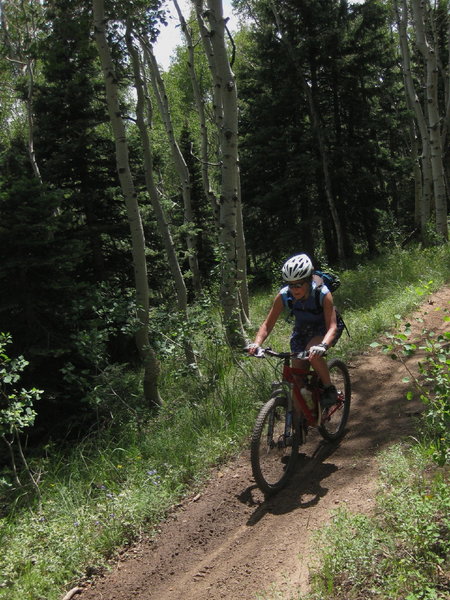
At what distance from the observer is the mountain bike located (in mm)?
4320

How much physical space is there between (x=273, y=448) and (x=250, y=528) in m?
0.72

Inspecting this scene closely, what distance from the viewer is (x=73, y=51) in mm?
10992

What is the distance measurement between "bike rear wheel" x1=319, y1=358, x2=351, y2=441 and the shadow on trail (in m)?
0.20

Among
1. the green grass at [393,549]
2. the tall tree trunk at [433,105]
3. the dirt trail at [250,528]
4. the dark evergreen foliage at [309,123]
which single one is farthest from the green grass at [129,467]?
the dark evergreen foliage at [309,123]

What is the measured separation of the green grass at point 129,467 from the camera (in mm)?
4152

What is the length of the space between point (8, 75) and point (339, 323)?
20.7m

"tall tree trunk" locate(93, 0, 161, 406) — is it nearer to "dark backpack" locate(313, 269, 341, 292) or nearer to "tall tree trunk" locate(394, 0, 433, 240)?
"dark backpack" locate(313, 269, 341, 292)

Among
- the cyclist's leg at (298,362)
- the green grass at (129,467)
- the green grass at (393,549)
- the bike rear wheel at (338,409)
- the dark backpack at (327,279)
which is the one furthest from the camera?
the bike rear wheel at (338,409)

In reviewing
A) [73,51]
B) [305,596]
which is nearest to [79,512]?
[305,596]

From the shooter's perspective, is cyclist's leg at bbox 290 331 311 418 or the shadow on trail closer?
the shadow on trail

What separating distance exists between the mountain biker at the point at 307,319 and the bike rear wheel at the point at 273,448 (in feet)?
1.64

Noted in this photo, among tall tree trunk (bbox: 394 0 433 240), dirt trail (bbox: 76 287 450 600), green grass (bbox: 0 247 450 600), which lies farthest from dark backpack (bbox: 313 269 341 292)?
tall tree trunk (bbox: 394 0 433 240)

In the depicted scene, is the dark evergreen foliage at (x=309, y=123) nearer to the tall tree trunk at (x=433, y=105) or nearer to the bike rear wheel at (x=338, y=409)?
the tall tree trunk at (x=433, y=105)

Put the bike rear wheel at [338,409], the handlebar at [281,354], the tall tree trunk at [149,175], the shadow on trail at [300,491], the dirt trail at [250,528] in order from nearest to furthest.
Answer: the dirt trail at [250,528] < the shadow on trail at [300,491] < the handlebar at [281,354] < the bike rear wheel at [338,409] < the tall tree trunk at [149,175]
